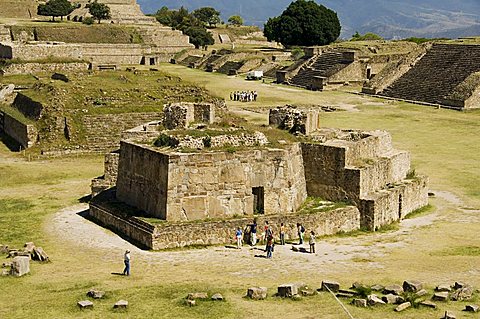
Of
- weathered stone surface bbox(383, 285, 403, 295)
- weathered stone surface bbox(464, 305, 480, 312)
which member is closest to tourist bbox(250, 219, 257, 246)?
weathered stone surface bbox(383, 285, 403, 295)

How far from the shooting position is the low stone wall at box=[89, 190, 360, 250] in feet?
69.8

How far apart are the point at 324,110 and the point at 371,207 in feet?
94.4

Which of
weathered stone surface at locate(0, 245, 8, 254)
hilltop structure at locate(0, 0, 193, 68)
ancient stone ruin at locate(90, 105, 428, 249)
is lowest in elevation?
weathered stone surface at locate(0, 245, 8, 254)

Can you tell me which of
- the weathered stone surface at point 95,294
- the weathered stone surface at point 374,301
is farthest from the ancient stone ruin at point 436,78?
the weathered stone surface at point 95,294

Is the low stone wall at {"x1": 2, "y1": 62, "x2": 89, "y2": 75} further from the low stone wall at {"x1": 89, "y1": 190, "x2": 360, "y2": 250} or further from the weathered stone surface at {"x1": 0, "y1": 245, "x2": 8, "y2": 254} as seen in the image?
the weathered stone surface at {"x1": 0, "y1": 245, "x2": 8, "y2": 254}

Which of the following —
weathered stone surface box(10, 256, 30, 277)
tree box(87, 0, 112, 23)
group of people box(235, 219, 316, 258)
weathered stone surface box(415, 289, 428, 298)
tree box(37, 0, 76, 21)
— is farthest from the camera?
tree box(37, 0, 76, 21)

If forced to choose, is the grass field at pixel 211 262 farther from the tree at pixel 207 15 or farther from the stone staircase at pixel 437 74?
the tree at pixel 207 15

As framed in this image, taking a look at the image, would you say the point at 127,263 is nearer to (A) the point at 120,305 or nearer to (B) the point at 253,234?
(A) the point at 120,305

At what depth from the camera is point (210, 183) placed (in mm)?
22109

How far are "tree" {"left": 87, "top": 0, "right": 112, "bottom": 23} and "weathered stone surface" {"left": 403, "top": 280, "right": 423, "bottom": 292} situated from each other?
76556 millimetres

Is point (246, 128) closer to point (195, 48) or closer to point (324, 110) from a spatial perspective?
point (324, 110)

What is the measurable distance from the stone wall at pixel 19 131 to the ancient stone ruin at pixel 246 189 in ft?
42.2

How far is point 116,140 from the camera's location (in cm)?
3759

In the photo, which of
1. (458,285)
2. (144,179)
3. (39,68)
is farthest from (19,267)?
(39,68)
